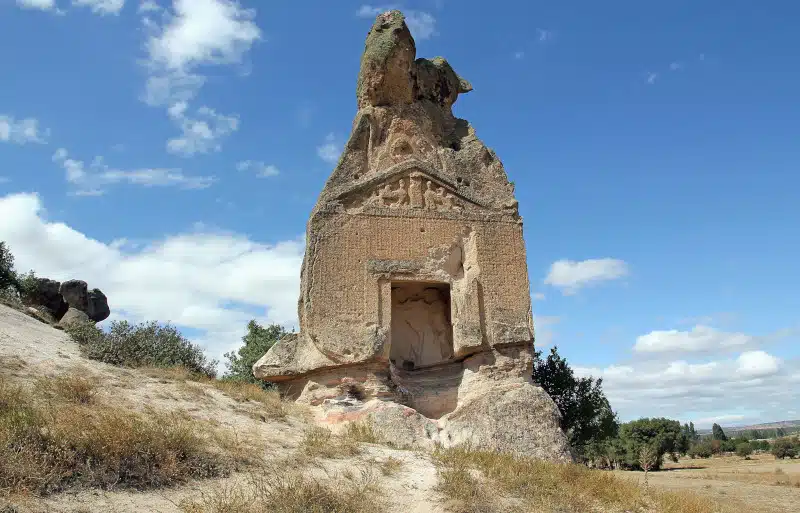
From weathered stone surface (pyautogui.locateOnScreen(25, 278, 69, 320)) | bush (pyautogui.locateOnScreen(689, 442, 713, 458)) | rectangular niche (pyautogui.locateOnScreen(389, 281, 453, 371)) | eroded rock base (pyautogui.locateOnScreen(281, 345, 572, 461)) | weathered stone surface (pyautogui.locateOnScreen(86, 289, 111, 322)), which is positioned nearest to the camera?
eroded rock base (pyautogui.locateOnScreen(281, 345, 572, 461))

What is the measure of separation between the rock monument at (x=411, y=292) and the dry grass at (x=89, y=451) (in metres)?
3.37

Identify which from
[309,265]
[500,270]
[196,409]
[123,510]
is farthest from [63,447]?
[500,270]

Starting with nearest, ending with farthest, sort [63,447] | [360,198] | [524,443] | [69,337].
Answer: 1. [63,447]
2. [524,443]
3. [360,198]
4. [69,337]

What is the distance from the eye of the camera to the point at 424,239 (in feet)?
34.7

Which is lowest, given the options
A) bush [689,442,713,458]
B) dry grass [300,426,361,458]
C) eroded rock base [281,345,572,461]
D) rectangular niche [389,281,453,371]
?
bush [689,442,713,458]

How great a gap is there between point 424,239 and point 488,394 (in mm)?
2872

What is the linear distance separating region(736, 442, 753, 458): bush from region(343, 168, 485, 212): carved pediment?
37.0m

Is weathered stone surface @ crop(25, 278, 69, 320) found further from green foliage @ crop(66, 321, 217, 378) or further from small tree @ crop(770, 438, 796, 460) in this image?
small tree @ crop(770, 438, 796, 460)

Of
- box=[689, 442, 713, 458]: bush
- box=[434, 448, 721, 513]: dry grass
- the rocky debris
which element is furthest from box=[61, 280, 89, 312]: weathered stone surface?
box=[689, 442, 713, 458]: bush

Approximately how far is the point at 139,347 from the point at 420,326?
5.52 meters

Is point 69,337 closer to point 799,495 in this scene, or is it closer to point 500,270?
point 500,270

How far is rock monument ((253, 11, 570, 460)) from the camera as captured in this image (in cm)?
920

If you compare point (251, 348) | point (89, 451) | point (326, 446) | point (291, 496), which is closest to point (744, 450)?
point (251, 348)

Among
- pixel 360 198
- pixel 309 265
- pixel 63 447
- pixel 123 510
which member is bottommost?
pixel 123 510
